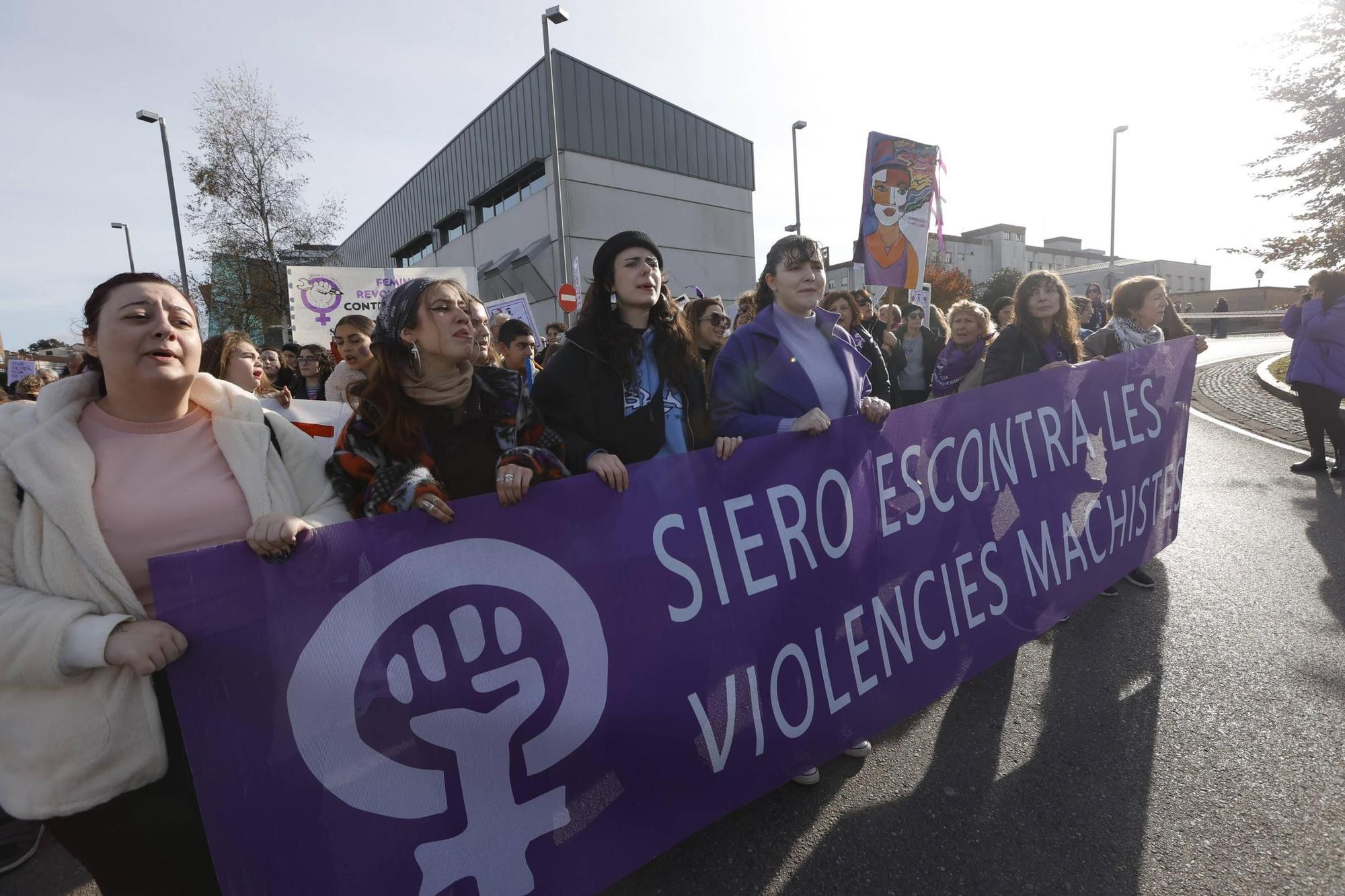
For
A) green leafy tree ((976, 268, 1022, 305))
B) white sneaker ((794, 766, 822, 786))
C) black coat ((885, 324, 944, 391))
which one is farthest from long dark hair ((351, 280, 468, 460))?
green leafy tree ((976, 268, 1022, 305))

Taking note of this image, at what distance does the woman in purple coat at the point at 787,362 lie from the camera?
2.78m

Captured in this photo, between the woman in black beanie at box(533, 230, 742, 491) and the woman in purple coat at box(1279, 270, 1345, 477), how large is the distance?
21.7 ft

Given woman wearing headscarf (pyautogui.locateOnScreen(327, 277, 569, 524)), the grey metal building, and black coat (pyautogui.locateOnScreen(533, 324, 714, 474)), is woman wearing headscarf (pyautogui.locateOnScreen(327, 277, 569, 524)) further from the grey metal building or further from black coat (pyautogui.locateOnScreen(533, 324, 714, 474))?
the grey metal building

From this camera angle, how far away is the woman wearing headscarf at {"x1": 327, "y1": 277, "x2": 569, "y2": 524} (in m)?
1.85

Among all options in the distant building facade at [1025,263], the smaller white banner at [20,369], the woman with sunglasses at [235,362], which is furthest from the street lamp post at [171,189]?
the distant building facade at [1025,263]

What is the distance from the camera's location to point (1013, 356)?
387cm

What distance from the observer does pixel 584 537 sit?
1.97m

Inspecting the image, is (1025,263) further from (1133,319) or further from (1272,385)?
(1133,319)

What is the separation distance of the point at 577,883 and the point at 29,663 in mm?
1363

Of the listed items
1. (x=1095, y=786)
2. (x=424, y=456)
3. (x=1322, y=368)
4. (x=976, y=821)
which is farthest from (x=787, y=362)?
(x=1322, y=368)

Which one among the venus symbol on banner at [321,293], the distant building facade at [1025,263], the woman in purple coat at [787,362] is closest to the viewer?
the woman in purple coat at [787,362]

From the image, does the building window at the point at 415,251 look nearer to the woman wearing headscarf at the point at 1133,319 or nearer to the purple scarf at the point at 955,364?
the purple scarf at the point at 955,364

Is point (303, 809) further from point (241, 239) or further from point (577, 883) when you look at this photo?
point (241, 239)

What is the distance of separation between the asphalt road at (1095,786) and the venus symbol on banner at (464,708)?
59 centimetres
